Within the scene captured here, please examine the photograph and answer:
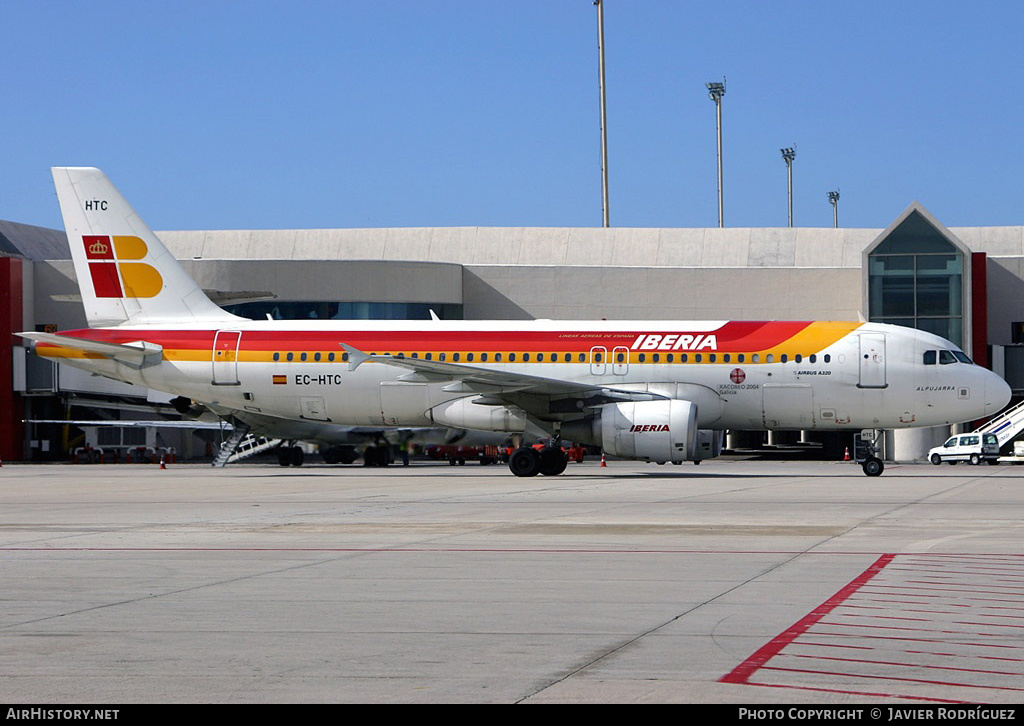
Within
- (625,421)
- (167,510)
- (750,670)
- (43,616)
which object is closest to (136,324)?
(625,421)

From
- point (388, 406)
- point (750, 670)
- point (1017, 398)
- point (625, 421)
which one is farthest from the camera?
point (1017, 398)

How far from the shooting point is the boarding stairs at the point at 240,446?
47656 millimetres

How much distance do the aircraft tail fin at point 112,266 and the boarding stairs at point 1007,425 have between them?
101ft

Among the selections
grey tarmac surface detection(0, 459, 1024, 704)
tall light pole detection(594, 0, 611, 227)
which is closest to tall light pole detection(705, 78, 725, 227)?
tall light pole detection(594, 0, 611, 227)

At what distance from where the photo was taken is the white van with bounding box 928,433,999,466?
153 ft

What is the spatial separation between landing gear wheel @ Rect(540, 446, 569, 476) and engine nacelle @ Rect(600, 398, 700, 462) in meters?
2.22

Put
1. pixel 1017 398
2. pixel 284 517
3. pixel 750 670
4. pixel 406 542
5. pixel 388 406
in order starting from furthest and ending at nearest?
pixel 1017 398 → pixel 388 406 → pixel 284 517 → pixel 406 542 → pixel 750 670

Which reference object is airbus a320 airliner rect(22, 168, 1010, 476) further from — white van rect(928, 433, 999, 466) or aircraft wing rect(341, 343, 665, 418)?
white van rect(928, 433, 999, 466)

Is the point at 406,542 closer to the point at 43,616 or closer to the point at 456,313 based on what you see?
the point at 43,616

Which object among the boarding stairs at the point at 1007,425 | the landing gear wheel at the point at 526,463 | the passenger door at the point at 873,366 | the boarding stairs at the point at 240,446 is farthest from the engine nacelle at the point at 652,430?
the boarding stairs at the point at 1007,425

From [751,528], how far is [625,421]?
50.5 ft

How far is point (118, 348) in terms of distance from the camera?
3509 centimetres

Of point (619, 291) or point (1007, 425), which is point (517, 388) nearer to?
point (619, 291)

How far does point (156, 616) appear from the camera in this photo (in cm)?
925
